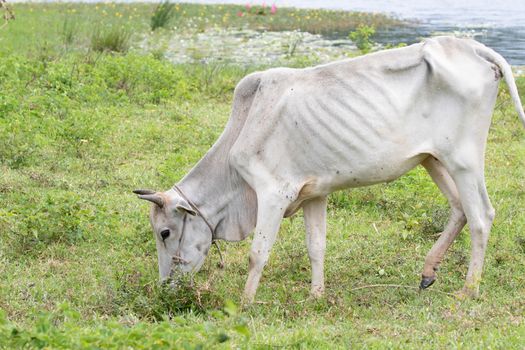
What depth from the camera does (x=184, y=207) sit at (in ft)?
18.3

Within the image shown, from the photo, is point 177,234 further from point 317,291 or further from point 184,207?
point 317,291

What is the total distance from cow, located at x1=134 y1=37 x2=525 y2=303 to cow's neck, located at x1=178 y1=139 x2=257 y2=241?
2.1 inches

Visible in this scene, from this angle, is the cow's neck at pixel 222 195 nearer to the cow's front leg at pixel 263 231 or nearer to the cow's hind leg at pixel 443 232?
the cow's front leg at pixel 263 231

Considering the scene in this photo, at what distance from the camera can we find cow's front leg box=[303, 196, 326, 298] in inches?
228

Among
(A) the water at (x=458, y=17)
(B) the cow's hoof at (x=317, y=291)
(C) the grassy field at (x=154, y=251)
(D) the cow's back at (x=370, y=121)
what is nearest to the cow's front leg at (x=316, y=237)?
(B) the cow's hoof at (x=317, y=291)

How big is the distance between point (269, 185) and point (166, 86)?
19.5ft

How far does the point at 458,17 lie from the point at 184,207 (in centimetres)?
1630

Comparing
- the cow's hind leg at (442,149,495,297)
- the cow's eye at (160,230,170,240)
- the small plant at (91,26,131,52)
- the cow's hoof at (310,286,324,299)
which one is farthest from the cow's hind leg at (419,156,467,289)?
the small plant at (91,26,131,52)

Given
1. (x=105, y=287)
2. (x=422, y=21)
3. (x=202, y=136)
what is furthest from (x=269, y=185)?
(x=422, y=21)

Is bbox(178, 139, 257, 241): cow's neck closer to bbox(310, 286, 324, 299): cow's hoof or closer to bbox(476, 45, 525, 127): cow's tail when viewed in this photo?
bbox(310, 286, 324, 299): cow's hoof

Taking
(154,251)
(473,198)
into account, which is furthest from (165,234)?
(473,198)

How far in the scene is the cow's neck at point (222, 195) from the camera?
18.7 ft

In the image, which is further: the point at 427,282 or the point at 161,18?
the point at 161,18

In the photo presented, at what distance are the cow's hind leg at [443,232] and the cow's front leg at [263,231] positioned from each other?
108cm
